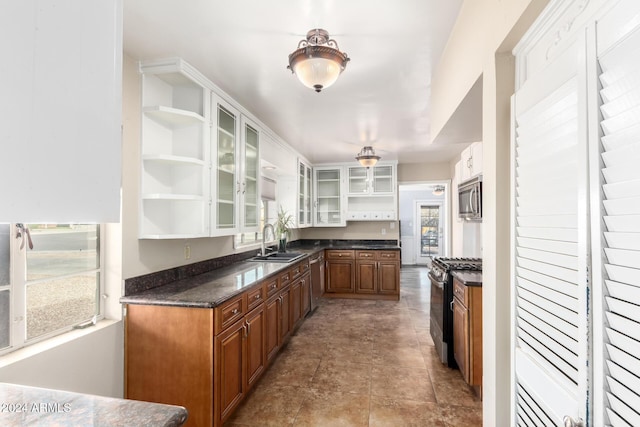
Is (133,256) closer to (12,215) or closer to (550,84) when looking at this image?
(12,215)

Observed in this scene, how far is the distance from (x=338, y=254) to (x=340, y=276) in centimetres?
39

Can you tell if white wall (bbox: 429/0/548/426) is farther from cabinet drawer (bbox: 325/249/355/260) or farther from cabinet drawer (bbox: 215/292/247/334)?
cabinet drawer (bbox: 325/249/355/260)

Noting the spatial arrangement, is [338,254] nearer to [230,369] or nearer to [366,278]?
[366,278]


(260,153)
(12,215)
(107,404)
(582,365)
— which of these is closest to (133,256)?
(107,404)

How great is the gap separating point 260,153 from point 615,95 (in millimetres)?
3225

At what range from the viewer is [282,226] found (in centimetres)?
469

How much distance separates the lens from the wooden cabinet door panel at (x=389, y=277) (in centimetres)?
546

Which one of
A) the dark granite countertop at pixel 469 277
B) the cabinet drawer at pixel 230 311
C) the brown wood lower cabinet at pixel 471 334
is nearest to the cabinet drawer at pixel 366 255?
the dark granite countertop at pixel 469 277

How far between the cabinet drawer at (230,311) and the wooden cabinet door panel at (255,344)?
0.13m

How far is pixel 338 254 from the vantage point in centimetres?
562

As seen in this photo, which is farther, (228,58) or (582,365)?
(228,58)

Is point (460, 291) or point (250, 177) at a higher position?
point (250, 177)

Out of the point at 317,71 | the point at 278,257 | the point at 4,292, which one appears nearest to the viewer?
A: the point at 4,292

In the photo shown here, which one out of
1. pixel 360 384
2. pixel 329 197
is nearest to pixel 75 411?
pixel 360 384
